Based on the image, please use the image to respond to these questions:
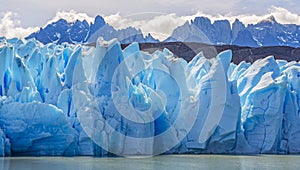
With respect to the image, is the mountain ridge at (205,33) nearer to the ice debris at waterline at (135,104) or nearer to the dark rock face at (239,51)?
the dark rock face at (239,51)

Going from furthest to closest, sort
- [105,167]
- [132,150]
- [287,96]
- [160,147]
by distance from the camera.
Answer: [287,96] → [160,147] → [132,150] → [105,167]

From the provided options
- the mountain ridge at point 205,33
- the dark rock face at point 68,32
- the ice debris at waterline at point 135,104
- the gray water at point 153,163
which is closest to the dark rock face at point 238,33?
the mountain ridge at point 205,33

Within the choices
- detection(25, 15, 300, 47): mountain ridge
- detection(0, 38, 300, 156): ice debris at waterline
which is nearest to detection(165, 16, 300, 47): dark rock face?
detection(25, 15, 300, 47): mountain ridge

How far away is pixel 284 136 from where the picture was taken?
1933 centimetres

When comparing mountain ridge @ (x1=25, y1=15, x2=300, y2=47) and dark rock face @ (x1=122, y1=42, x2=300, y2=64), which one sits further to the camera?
mountain ridge @ (x1=25, y1=15, x2=300, y2=47)

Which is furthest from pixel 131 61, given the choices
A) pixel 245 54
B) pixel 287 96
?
pixel 245 54

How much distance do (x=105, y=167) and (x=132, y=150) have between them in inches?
122

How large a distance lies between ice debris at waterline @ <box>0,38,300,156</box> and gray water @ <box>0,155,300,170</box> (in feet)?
2.59

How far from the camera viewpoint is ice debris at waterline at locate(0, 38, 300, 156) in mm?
14844

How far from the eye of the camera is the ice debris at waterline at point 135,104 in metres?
14.8

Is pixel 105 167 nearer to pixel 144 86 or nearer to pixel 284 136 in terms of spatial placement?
pixel 144 86

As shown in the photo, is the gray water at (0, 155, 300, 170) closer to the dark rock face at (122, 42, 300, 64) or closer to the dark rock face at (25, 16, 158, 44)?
the dark rock face at (122, 42, 300, 64)

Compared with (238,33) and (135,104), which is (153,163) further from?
(238,33)

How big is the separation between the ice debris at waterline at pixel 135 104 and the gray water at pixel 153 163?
790mm
